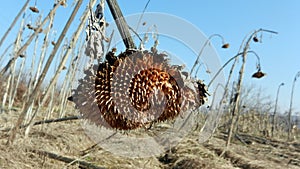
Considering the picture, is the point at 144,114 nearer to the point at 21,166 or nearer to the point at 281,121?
the point at 21,166

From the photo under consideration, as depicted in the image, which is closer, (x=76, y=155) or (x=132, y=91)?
(x=132, y=91)

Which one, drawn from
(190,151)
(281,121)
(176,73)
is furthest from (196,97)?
(281,121)

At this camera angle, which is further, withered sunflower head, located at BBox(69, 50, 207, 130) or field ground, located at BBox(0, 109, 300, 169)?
field ground, located at BBox(0, 109, 300, 169)

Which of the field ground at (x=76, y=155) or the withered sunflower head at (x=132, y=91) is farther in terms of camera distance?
the field ground at (x=76, y=155)

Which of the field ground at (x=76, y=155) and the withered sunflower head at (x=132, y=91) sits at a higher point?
the withered sunflower head at (x=132, y=91)

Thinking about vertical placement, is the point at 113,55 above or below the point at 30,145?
above

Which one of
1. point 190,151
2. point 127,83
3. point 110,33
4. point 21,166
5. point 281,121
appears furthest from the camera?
point 281,121

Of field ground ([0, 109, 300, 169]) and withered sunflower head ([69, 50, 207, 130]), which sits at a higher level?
withered sunflower head ([69, 50, 207, 130])

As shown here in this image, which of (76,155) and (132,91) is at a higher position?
(132,91)
